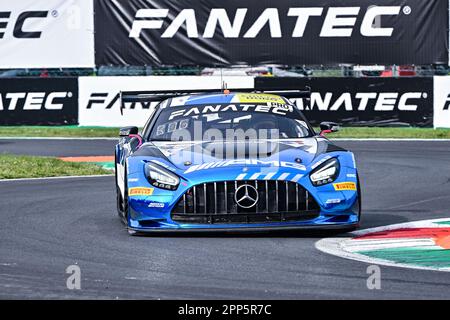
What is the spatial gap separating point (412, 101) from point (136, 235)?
49.4 ft

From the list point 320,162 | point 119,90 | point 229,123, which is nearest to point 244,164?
point 320,162

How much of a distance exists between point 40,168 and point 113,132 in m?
8.30

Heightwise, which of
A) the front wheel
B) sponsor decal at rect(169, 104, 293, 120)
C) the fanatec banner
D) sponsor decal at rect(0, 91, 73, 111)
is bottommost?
the front wheel

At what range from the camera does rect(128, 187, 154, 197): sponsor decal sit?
9.84 meters

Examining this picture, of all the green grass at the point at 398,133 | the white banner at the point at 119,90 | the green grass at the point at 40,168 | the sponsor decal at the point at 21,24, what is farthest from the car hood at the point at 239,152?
the sponsor decal at the point at 21,24

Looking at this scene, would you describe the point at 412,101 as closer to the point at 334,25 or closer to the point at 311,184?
the point at 334,25

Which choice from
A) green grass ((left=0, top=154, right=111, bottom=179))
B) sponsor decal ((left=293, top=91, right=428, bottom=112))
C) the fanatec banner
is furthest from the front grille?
the fanatec banner

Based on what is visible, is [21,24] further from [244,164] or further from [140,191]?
[244,164]

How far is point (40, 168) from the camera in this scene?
17047 millimetres

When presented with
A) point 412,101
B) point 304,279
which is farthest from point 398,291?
point 412,101

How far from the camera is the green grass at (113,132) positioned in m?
24.1

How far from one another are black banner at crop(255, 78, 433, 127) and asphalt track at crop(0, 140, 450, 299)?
403 inches

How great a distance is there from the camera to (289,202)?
381 inches

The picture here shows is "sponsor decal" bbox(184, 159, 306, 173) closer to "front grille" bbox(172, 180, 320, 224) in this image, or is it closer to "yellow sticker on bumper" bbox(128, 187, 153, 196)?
"front grille" bbox(172, 180, 320, 224)
